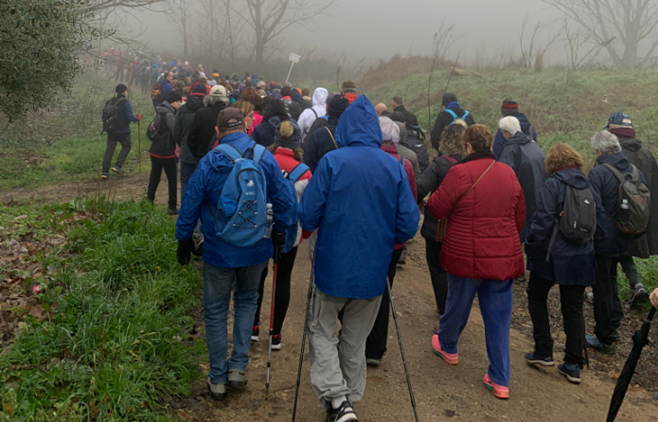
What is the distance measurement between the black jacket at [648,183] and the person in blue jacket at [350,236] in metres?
3.17

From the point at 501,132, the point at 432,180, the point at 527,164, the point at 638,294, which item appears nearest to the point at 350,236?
the point at 432,180

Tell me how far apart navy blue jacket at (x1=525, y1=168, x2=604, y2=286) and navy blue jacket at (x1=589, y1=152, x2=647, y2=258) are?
529 mm

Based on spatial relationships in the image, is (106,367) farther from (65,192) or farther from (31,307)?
(65,192)

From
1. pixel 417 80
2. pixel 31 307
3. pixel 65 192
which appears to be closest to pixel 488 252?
pixel 31 307

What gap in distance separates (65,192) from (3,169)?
2.75 meters

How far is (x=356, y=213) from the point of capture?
10.6ft

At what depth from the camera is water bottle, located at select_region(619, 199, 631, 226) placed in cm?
473

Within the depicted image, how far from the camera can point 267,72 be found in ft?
121

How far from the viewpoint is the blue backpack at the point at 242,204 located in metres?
3.39

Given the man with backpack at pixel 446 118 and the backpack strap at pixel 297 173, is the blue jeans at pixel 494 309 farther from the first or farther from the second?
the man with backpack at pixel 446 118

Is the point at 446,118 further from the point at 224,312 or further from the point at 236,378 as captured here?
the point at 236,378

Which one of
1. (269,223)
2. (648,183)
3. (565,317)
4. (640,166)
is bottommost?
(565,317)

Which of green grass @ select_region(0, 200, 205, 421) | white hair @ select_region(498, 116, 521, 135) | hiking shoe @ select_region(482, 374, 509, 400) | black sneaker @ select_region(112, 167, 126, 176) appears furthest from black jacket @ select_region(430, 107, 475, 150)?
black sneaker @ select_region(112, 167, 126, 176)

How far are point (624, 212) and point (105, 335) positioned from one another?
15.9 ft
